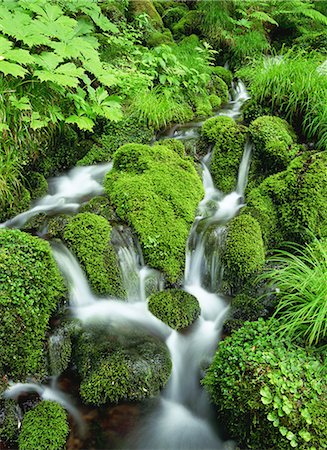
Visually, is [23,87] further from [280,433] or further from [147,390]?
[280,433]

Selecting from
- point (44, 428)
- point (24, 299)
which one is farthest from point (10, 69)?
point (44, 428)

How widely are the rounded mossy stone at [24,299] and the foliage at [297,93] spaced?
4.02 meters

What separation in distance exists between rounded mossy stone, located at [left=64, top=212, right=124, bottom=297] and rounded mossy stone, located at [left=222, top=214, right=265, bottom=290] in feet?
3.95

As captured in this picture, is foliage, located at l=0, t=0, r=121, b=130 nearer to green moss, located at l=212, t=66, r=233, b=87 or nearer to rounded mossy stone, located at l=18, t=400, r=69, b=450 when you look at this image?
rounded mossy stone, located at l=18, t=400, r=69, b=450

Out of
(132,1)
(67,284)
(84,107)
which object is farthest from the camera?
(132,1)

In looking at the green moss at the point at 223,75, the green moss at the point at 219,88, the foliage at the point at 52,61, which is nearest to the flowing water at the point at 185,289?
the foliage at the point at 52,61

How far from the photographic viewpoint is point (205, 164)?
5.51m

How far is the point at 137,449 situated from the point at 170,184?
2.96m

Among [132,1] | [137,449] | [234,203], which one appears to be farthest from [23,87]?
[132,1]

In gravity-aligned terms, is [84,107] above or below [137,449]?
above

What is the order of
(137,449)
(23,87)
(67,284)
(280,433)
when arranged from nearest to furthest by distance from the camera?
1. (280,433)
2. (137,449)
3. (67,284)
4. (23,87)

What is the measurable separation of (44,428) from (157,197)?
2.72 m

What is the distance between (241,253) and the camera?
4059mm

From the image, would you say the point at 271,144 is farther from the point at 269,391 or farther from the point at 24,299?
the point at 24,299
